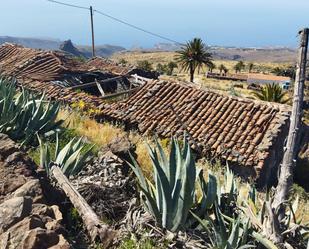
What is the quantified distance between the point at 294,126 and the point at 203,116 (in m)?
11.6

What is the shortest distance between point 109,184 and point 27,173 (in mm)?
905

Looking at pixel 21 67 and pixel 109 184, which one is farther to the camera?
pixel 21 67

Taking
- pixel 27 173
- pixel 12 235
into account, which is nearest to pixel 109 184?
pixel 27 173

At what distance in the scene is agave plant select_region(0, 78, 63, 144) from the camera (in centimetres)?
785

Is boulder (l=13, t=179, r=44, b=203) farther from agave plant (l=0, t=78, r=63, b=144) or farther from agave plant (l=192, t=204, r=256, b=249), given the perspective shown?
agave plant (l=0, t=78, r=63, b=144)

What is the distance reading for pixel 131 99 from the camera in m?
18.1

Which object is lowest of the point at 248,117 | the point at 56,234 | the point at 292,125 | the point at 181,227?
A: the point at 248,117

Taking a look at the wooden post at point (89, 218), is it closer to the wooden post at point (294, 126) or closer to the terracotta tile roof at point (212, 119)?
the wooden post at point (294, 126)

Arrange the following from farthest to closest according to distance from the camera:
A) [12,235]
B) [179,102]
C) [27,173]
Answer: [179,102]
[27,173]
[12,235]

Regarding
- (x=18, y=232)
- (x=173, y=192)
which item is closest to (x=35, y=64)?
(x=173, y=192)

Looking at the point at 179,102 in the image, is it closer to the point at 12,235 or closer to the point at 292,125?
the point at 292,125

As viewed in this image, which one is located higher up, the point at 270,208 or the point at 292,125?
the point at 292,125

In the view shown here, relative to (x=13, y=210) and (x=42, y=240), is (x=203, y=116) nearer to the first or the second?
(x=13, y=210)

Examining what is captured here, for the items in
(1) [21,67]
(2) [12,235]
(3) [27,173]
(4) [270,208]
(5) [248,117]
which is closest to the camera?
(2) [12,235]
